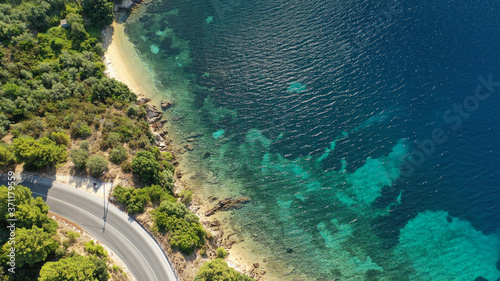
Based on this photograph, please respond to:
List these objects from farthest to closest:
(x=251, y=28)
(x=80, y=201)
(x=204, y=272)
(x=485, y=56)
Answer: (x=251, y=28) < (x=485, y=56) < (x=80, y=201) < (x=204, y=272)

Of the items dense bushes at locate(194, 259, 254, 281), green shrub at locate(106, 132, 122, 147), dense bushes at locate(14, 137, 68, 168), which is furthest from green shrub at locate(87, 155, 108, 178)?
dense bushes at locate(194, 259, 254, 281)

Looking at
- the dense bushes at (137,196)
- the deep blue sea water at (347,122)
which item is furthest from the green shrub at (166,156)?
the dense bushes at (137,196)

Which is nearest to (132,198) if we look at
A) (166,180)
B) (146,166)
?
(146,166)

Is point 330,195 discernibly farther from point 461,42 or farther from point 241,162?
point 461,42

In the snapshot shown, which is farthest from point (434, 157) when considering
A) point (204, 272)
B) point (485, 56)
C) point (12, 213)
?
point (12, 213)

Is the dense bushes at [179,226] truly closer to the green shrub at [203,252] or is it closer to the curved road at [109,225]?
the green shrub at [203,252]

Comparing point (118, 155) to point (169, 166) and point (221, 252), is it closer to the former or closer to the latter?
point (169, 166)
